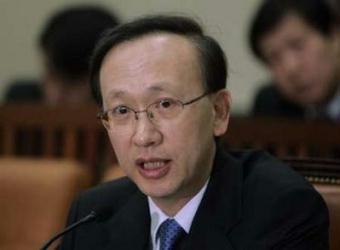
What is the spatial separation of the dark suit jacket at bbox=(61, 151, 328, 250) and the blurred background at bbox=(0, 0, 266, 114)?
7.27 feet

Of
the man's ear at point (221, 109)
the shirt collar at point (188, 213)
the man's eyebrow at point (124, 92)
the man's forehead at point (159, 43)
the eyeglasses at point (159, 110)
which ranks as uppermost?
the man's forehead at point (159, 43)

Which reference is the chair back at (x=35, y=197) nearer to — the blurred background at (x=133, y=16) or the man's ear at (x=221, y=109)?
the man's ear at (x=221, y=109)

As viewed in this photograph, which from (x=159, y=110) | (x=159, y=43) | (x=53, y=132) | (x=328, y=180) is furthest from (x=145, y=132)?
(x=53, y=132)

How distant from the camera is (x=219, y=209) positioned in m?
1.92

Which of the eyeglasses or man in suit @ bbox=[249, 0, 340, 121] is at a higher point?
the eyeglasses

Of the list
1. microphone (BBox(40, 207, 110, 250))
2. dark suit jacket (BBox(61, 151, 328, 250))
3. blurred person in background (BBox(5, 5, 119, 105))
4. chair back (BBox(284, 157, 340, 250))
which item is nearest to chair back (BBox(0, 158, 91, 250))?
dark suit jacket (BBox(61, 151, 328, 250))

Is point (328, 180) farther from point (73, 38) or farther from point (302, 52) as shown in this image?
point (73, 38)

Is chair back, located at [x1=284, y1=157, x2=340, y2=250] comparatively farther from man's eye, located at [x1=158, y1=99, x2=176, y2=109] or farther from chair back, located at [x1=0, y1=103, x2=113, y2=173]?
chair back, located at [x1=0, y1=103, x2=113, y2=173]

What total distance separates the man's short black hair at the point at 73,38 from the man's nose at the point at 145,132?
1.85 meters

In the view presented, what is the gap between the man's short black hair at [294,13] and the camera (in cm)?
349

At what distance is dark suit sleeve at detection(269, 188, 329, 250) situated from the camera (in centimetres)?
181

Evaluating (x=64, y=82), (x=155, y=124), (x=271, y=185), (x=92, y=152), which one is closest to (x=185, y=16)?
(x=155, y=124)

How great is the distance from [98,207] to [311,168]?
0.48 m

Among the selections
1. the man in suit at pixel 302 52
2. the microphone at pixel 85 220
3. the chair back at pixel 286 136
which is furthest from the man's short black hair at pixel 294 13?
the microphone at pixel 85 220
